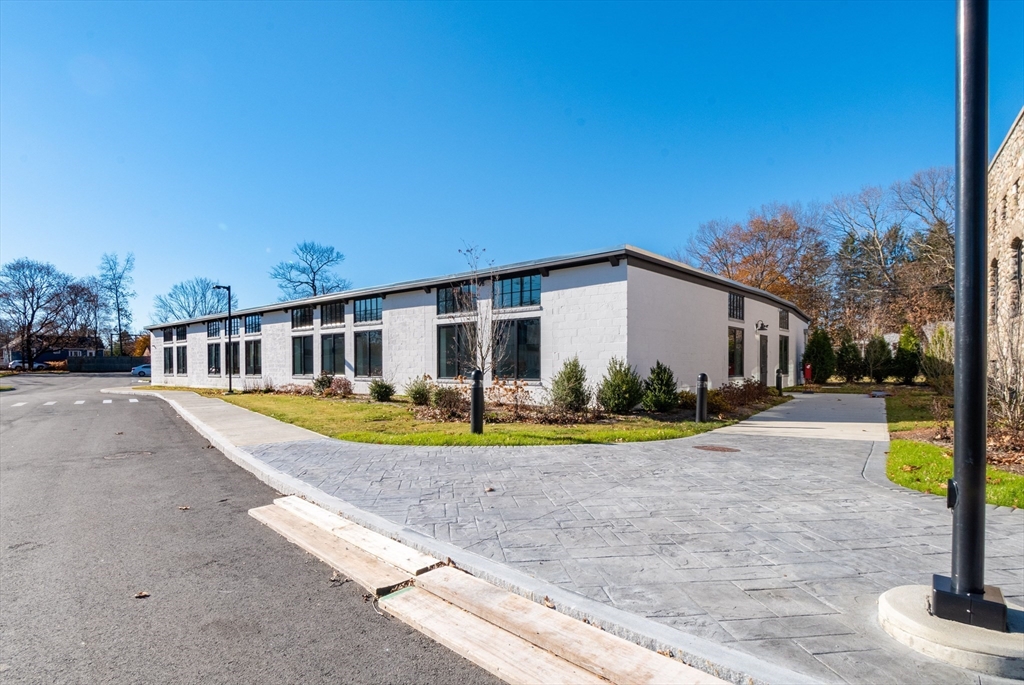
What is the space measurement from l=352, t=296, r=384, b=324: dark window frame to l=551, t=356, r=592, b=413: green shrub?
10.3m

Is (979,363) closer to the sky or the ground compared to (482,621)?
closer to the sky

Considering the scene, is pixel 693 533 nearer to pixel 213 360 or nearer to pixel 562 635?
pixel 562 635

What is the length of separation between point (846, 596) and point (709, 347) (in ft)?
49.1

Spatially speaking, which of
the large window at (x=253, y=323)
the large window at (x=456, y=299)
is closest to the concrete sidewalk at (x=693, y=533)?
the large window at (x=456, y=299)

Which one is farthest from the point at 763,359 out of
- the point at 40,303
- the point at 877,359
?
the point at 40,303

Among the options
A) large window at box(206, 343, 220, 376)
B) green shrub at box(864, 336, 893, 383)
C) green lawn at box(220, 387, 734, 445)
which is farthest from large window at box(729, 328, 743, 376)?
large window at box(206, 343, 220, 376)

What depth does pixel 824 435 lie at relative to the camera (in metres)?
10.3

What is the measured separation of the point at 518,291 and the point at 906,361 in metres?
22.8

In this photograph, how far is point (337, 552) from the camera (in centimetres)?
436

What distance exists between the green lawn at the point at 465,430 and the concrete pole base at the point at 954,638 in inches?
261

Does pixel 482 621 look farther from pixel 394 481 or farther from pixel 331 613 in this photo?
pixel 394 481

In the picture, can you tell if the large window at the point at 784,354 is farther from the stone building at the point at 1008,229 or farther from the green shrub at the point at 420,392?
the green shrub at the point at 420,392

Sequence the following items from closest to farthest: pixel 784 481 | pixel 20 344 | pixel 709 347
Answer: pixel 784 481
pixel 709 347
pixel 20 344

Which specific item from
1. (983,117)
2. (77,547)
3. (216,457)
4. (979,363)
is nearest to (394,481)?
(77,547)
